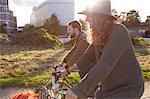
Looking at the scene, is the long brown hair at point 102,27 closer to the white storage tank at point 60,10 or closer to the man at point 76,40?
the man at point 76,40

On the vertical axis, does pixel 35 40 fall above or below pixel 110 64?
below

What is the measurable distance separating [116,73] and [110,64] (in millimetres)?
141

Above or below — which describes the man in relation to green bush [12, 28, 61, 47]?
above

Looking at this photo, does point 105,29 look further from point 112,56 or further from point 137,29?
point 137,29

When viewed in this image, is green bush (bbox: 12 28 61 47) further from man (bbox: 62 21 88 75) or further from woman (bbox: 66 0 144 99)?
woman (bbox: 66 0 144 99)

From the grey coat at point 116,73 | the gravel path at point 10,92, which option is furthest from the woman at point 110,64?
the gravel path at point 10,92

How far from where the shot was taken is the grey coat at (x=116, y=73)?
183cm

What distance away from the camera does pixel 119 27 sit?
6.33ft

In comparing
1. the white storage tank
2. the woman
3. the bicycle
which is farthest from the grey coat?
the white storage tank

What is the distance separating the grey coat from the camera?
72.1 inches

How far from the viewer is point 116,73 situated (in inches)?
78.0

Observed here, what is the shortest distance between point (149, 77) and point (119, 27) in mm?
8096

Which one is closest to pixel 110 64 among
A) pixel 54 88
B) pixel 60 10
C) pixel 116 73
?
pixel 116 73

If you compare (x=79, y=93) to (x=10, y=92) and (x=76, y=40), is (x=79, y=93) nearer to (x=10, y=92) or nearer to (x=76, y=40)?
(x=76, y=40)
